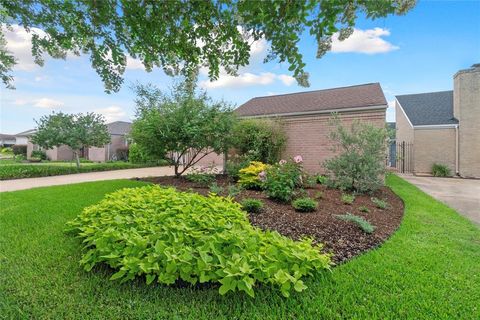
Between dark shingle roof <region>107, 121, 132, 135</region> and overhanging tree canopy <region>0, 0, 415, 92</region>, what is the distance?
860 inches

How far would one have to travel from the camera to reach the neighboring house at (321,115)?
9414 mm

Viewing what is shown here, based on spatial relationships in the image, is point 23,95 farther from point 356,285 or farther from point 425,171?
point 425,171

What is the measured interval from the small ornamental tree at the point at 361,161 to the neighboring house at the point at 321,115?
174 centimetres

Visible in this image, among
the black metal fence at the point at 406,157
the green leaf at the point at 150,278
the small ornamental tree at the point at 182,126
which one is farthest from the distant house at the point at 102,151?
the green leaf at the point at 150,278

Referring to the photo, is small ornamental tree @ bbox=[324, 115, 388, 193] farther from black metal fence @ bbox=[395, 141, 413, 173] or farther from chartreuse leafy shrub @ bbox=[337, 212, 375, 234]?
black metal fence @ bbox=[395, 141, 413, 173]

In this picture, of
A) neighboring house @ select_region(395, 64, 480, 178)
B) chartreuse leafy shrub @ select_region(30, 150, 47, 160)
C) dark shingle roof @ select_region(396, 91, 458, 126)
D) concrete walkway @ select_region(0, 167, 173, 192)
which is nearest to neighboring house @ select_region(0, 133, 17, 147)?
chartreuse leafy shrub @ select_region(30, 150, 47, 160)

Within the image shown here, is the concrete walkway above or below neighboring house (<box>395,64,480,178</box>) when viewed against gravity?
below

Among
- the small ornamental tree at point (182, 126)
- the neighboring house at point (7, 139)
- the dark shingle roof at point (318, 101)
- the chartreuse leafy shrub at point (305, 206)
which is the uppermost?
the neighboring house at point (7, 139)

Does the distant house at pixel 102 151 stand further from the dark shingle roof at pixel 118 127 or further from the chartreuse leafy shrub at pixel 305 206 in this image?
the chartreuse leafy shrub at pixel 305 206

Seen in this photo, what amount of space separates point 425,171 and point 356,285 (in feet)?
53.3

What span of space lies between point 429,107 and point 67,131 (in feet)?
69.9

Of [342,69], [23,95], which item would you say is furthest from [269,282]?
[23,95]

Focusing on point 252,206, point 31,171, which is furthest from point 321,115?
point 31,171

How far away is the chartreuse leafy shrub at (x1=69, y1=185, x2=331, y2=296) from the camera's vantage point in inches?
90.3
